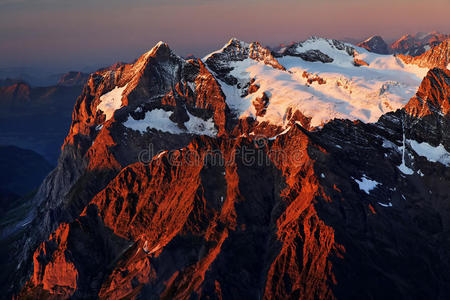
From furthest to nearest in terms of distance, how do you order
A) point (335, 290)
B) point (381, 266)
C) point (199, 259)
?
point (199, 259) < point (381, 266) < point (335, 290)

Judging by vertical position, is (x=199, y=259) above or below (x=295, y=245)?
below

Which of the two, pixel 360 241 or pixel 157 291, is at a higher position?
pixel 360 241

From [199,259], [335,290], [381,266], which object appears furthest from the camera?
[199,259]

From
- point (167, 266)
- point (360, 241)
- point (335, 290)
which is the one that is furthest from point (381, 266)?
point (167, 266)

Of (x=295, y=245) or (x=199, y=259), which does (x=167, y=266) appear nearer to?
(x=199, y=259)

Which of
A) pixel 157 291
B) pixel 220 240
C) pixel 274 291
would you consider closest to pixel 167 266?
pixel 157 291

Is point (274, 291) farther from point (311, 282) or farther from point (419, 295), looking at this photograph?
point (419, 295)

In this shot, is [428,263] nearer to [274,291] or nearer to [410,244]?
[410,244]

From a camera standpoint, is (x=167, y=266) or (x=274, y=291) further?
(x=167, y=266)

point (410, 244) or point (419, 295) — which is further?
point (410, 244)
